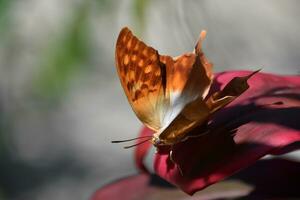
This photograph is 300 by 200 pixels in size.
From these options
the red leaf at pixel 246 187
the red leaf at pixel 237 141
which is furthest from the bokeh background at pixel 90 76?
the red leaf at pixel 237 141

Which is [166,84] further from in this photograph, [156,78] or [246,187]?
[246,187]

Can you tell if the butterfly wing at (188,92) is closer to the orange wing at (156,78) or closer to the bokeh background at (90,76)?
the orange wing at (156,78)

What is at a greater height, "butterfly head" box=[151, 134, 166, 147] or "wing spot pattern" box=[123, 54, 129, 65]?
"wing spot pattern" box=[123, 54, 129, 65]

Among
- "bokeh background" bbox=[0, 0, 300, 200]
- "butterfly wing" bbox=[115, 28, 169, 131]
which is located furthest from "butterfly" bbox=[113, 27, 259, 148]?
"bokeh background" bbox=[0, 0, 300, 200]

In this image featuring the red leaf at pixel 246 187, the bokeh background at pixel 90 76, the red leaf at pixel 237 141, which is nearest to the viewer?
the red leaf at pixel 237 141

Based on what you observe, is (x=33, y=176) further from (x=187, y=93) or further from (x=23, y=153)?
(x=187, y=93)

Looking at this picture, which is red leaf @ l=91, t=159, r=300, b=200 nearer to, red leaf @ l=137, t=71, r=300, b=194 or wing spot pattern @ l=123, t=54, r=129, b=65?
red leaf @ l=137, t=71, r=300, b=194
